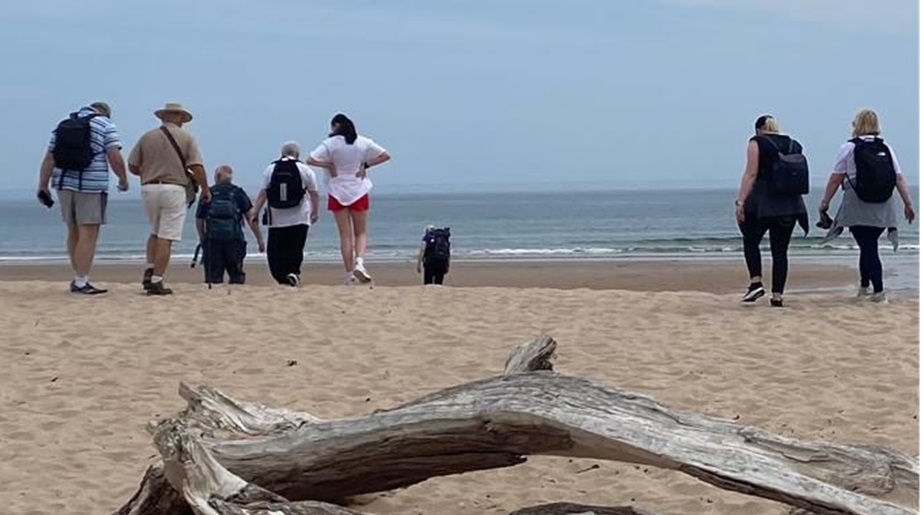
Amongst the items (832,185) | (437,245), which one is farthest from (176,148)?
(832,185)

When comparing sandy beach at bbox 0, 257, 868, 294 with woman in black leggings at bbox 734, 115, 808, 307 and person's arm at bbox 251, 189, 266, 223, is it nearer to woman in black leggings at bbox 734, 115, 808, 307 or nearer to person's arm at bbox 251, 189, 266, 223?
person's arm at bbox 251, 189, 266, 223

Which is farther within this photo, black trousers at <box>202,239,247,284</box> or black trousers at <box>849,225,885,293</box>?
black trousers at <box>202,239,247,284</box>

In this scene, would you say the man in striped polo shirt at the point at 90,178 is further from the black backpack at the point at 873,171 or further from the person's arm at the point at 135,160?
the black backpack at the point at 873,171

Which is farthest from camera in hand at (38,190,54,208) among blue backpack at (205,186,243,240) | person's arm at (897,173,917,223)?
person's arm at (897,173,917,223)

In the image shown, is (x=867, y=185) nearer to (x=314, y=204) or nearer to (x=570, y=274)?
(x=314, y=204)

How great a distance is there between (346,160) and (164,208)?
70.9 inches

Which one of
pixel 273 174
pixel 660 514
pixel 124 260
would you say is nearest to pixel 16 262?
pixel 124 260

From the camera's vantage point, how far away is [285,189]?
11.9m

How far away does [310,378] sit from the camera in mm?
7852

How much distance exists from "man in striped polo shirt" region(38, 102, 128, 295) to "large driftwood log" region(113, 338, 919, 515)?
5.70 meters

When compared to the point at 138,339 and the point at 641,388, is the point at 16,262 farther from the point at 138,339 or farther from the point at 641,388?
the point at 641,388

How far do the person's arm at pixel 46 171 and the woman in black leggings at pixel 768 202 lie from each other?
17.3 feet

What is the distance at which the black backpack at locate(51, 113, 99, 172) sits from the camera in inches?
411

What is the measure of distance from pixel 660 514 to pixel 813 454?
87 cm
